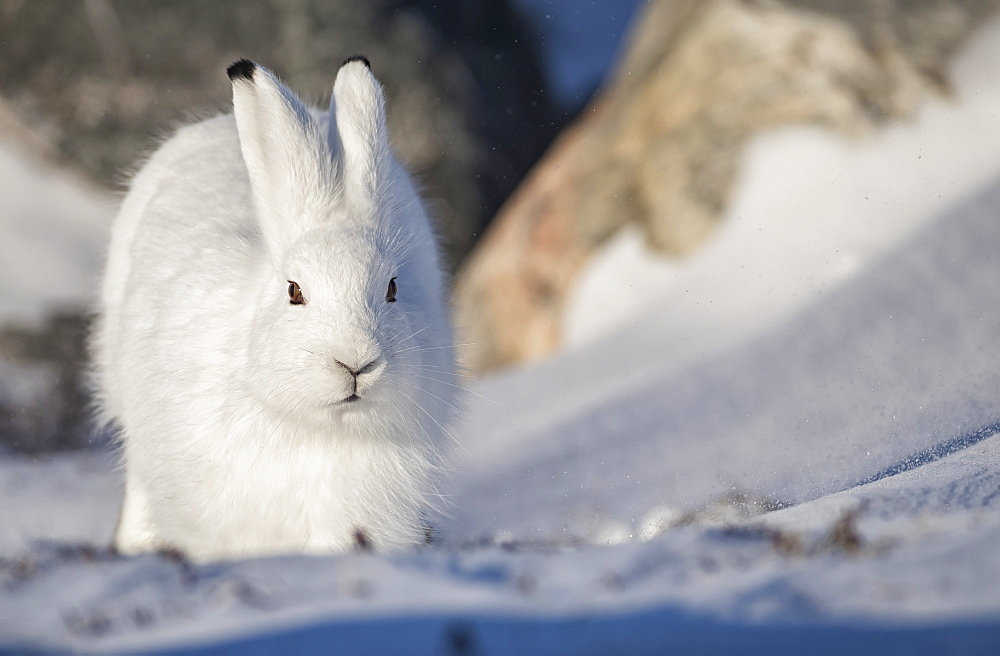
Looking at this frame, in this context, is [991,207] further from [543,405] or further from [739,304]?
[543,405]

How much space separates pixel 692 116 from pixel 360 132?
478cm

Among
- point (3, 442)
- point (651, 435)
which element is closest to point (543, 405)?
point (651, 435)

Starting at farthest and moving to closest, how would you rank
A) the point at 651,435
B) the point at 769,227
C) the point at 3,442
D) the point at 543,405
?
the point at 3,442
the point at 769,227
the point at 543,405
the point at 651,435

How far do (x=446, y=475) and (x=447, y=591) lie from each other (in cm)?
149

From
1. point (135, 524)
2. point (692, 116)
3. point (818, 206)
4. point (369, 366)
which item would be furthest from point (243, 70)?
point (692, 116)

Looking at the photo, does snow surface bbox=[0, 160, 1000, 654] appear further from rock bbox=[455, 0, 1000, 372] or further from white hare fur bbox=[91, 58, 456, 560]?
rock bbox=[455, 0, 1000, 372]

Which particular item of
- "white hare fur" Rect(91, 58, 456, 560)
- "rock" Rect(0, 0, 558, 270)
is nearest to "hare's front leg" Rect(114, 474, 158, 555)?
"white hare fur" Rect(91, 58, 456, 560)

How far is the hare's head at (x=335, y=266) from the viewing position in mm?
2688

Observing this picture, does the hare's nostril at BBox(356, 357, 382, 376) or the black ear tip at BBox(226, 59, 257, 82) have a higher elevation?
the black ear tip at BBox(226, 59, 257, 82)

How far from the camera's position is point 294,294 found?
2.82 meters

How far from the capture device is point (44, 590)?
218 centimetres

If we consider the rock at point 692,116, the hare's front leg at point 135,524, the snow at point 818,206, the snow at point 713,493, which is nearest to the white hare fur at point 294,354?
the hare's front leg at point 135,524

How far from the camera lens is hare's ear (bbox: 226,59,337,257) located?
2955 mm

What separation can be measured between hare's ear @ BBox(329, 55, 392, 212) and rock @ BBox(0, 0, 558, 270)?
5.42 meters
